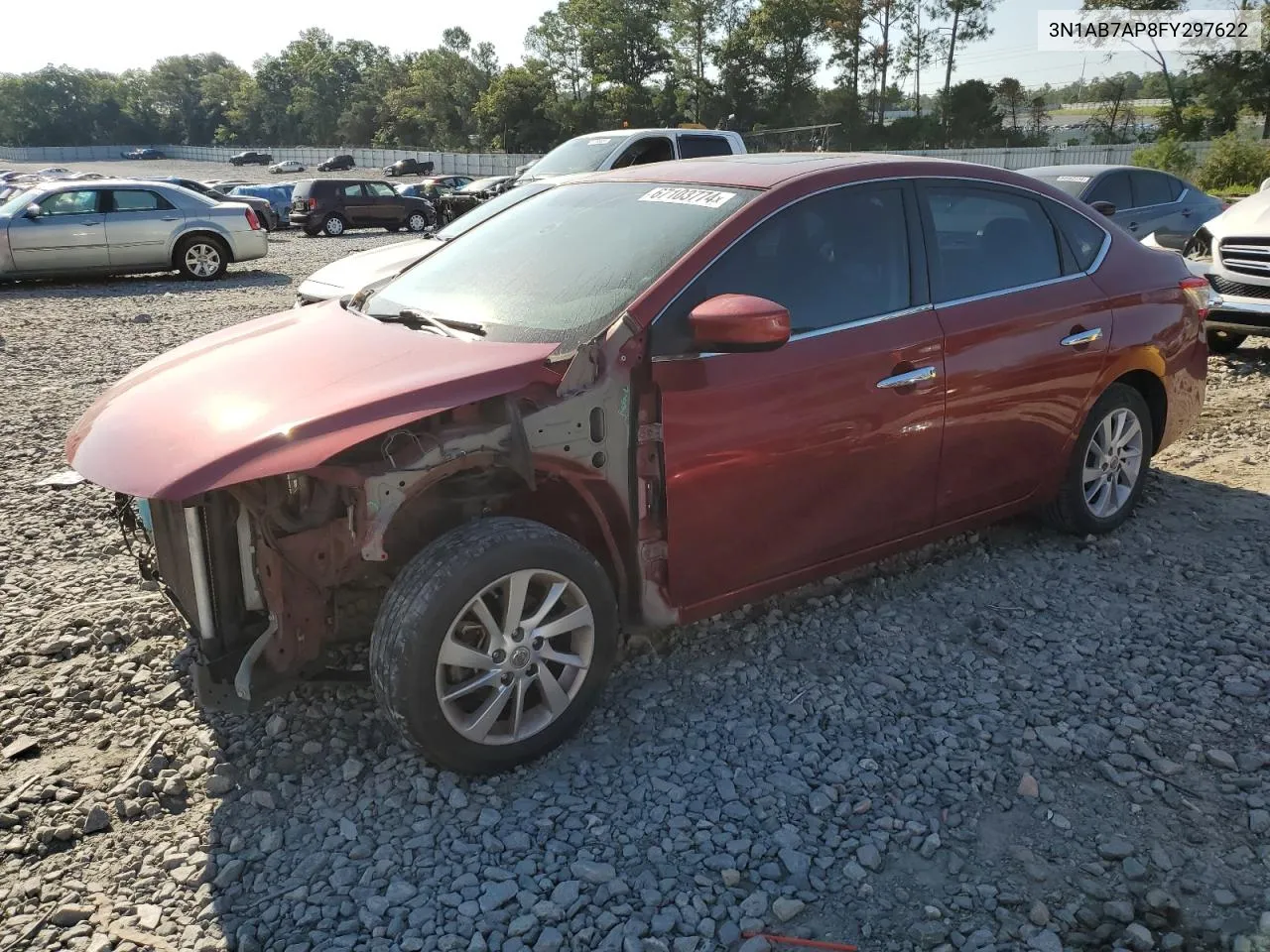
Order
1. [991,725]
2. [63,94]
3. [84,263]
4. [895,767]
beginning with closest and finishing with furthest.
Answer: [895,767], [991,725], [84,263], [63,94]

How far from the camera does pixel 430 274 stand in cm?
409

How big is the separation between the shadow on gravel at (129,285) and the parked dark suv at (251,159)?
7863 cm

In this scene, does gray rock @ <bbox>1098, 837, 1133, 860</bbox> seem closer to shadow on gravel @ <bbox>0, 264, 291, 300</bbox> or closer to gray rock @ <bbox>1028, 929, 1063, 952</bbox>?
gray rock @ <bbox>1028, 929, 1063, 952</bbox>

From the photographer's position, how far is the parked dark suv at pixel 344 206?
2620 cm

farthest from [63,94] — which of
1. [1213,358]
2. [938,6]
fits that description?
[1213,358]

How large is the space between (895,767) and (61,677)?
3.00m

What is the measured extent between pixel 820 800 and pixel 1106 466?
106 inches

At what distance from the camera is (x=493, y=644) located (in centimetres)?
299

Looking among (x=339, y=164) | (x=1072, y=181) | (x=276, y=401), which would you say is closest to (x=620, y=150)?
(x=1072, y=181)

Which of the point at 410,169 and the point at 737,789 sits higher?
the point at 410,169

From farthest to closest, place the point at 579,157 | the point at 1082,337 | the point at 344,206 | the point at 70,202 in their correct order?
1. the point at 344,206
2. the point at 70,202
3. the point at 579,157
4. the point at 1082,337

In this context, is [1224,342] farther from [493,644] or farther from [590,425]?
[493,644]

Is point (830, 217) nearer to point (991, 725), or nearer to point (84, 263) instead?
point (991, 725)

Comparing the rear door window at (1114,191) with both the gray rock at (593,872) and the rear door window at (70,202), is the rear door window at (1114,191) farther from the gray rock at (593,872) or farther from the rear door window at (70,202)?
the rear door window at (70,202)
